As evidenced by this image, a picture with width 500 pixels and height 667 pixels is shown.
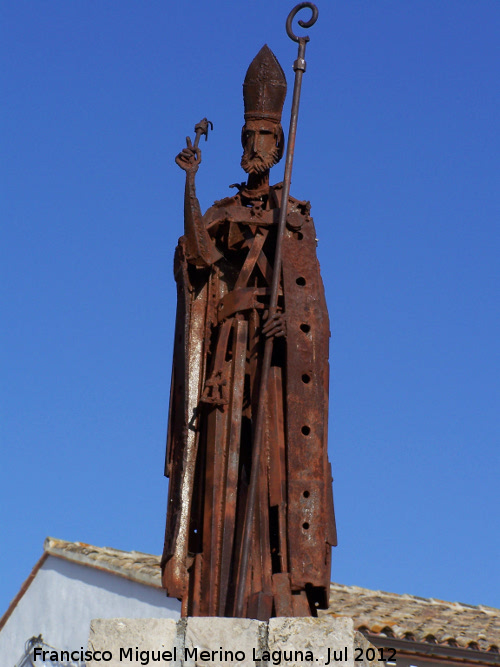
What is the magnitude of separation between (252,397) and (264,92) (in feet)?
6.76

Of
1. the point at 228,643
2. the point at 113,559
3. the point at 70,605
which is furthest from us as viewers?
the point at 70,605

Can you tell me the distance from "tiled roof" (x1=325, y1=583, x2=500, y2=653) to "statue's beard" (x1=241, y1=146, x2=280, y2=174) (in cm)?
590

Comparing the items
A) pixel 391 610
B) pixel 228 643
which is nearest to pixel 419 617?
pixel 391 610

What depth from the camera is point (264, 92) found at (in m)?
8.45

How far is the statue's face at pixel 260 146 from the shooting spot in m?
8.38

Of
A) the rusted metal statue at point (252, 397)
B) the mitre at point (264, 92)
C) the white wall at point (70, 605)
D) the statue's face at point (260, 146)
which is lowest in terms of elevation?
the rusted metal statue at point (252, 397)

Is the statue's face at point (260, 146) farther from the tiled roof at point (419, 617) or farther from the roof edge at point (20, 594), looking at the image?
the roof edge at point (20, 594)

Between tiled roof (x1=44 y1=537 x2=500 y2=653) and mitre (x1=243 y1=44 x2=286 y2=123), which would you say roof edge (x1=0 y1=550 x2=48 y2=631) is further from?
mitre (x1=243 y1=44 x2=286 y2=123)

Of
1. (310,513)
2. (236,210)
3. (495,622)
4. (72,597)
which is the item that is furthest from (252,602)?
(72,597)

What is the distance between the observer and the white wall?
14.7 metres

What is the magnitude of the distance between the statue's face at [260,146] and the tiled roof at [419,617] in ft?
19.4

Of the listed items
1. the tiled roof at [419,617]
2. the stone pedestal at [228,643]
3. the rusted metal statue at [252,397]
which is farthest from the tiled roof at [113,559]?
the stone pedestal at [228,643]

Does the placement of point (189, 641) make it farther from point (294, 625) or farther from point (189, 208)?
point (189, 208)

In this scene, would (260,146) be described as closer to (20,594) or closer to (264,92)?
(264,92)
